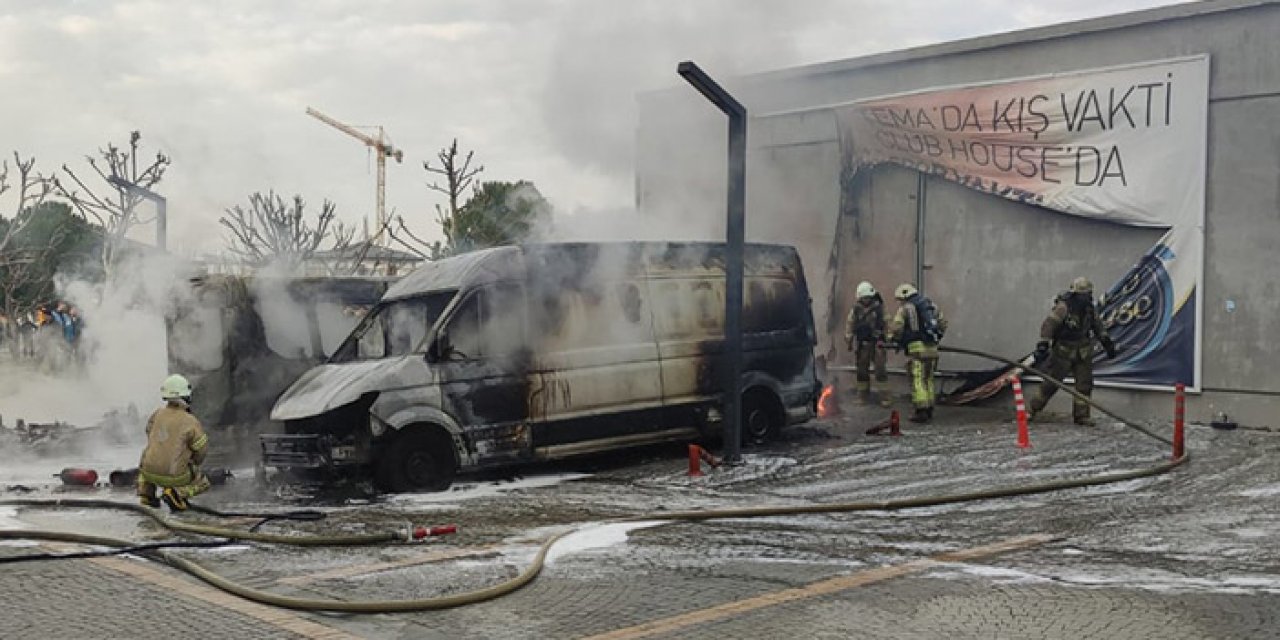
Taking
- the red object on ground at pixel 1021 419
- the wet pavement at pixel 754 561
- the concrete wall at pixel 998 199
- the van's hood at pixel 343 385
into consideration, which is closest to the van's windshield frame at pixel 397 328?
the van's hood at pixel 343 385

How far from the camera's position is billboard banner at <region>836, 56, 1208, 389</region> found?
13672 mm

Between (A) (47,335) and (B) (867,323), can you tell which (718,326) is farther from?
(A) (47,335)

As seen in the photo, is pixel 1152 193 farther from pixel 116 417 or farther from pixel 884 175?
pixel 116 417

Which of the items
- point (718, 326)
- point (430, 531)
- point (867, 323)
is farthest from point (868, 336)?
point (430, 531)

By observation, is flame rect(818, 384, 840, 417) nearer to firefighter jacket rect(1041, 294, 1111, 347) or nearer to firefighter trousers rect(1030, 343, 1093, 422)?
firefighter trousers rect(1030, 343, 1093, 422)

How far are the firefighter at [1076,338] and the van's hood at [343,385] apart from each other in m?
7.41

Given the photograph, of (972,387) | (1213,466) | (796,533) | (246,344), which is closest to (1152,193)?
(972,387)

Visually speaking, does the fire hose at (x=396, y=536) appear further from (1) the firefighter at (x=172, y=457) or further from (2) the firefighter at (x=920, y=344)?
(2) the firefighter at (x=920, y=344)

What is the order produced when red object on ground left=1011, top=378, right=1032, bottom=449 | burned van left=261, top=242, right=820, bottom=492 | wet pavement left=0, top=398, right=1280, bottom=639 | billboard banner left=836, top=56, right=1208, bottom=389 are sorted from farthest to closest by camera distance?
billboard banner left=836, top=56, right=1208, bottom=389, red object on ground left=1011, top=378, right=1032, bottom=449, burned van left=261, top=242, right=820, bottom=492, wet pavement left=0, top=398, right=1280, bottom=639

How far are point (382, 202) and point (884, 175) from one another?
21921 millimetres

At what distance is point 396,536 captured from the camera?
304 inches

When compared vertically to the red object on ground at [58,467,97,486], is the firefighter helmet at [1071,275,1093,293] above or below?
above

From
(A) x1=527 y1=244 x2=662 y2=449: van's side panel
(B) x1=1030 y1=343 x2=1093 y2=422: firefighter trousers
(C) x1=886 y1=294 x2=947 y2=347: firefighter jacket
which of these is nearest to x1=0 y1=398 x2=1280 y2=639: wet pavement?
(A) x1=527 y1=244 x2=662 y2=449: van's side panel

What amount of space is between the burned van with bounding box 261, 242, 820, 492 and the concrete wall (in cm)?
391
